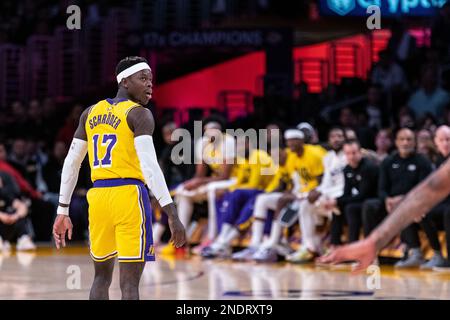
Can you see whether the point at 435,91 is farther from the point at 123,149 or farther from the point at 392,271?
the point at 123,149

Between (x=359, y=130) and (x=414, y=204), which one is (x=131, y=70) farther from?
(x=359, y=130)

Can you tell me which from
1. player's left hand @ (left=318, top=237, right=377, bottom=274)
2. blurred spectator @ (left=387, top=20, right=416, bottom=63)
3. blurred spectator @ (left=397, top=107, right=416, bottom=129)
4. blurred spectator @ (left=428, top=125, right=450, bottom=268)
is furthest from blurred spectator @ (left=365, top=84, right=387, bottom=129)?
player's left hand @ (left=318, top=237, right=377, bottom=274)

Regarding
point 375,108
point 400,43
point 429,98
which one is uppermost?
point 400,43

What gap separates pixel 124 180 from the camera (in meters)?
6.84

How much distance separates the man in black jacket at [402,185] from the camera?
501 inches

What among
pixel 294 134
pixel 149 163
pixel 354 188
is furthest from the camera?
pixel 294 134

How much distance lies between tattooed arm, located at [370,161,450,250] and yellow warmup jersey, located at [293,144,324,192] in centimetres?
1047

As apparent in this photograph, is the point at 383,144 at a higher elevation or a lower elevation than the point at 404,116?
lower

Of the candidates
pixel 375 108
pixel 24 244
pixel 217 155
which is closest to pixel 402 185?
pixel 217 155

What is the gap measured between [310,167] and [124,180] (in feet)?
24.7

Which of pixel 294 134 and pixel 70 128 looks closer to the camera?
pixel 294 134

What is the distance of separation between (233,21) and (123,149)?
48.3 ft

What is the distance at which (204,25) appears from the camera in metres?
20.7
